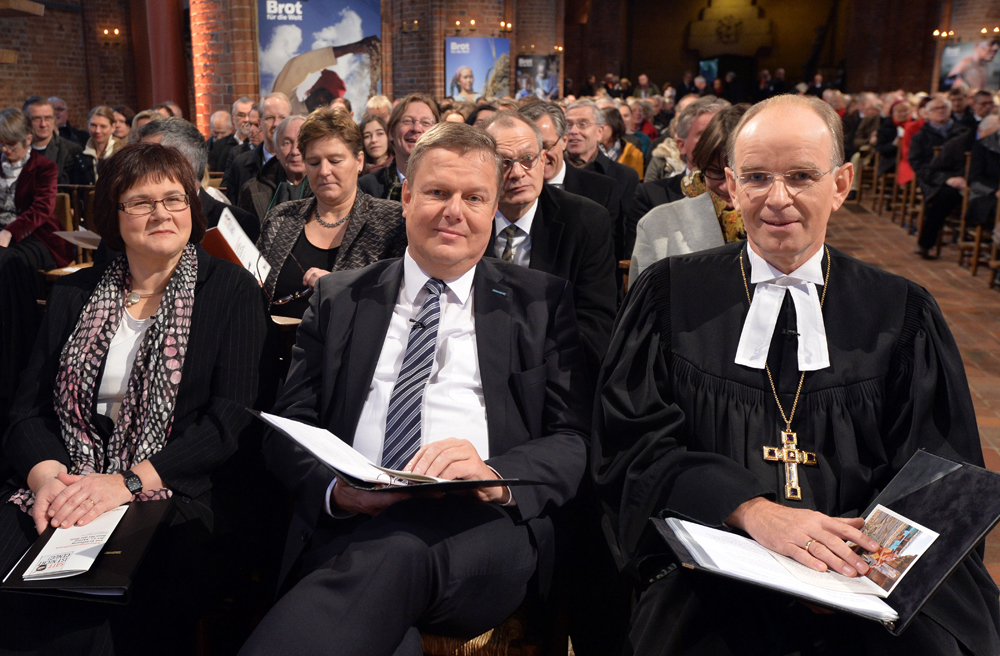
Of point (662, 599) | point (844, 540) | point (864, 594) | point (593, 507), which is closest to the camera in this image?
point (864, 594)

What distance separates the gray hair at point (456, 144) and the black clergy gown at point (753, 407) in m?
0.61

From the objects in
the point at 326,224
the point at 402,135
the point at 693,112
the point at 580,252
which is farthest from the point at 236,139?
the point at 580,252

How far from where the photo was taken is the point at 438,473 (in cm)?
187

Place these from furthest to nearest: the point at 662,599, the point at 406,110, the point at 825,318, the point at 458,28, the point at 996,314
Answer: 1. the point at 458,28
2. the point at 996,314
3. the point at 406,110
4. the point at 825,318
5. the point at 662,599

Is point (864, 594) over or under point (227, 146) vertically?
under

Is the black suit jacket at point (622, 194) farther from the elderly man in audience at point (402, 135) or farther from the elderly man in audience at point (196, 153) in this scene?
the elderly man in audience at point (196, 153)

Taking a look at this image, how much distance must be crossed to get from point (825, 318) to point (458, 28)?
1370 centimetres

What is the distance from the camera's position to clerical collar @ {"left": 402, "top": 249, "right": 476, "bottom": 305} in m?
2.27

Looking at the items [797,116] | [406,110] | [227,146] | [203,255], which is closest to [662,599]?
[797,116]

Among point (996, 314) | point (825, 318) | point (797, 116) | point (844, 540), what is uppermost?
point (797, 116)

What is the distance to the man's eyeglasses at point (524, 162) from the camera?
3.40m

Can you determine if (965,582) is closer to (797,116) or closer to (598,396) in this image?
(598,396)

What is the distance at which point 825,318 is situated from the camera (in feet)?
Result: 6.78

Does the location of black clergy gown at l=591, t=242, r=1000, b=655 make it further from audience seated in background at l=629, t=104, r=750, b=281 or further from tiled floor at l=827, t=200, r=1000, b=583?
tiled floor at l=827, t=200, r=1000, b=583
